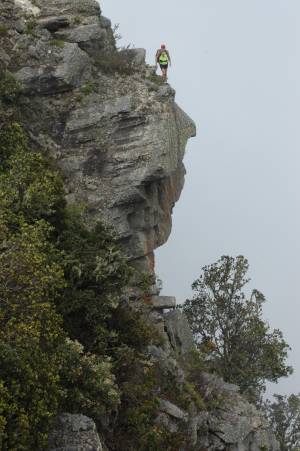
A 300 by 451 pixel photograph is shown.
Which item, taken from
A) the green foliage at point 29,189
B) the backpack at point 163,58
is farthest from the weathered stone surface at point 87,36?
the green foliage at point 29,189

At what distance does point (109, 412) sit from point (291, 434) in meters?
35.4

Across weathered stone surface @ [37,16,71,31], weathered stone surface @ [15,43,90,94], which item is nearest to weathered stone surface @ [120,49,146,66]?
weathered stone surface @ [15,43,90,94]

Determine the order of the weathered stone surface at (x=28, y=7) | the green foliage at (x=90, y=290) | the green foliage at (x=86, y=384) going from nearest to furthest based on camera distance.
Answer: the green foliage at (x=86, y=384) → the green foliage at (x=90, y=290) → the weathered stone surface at (x=28, y=7)

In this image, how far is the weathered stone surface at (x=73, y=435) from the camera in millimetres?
14344

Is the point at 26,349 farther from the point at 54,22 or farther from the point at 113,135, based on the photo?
the point at 54,22

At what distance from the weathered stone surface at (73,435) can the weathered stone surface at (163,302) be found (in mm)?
14434

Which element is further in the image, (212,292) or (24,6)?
(212,292)

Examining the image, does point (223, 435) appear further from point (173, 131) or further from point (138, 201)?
point (173, 131)

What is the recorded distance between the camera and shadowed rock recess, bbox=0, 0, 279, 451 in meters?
28.3

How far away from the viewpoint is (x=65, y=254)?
1919 cm

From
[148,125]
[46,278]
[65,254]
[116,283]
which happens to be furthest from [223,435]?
[148,125]

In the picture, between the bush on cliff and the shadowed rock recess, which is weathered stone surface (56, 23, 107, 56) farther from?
the bush on cliff

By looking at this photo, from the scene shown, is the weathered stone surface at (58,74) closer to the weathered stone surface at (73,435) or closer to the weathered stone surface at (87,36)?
the weathered stone surface at (87,36)

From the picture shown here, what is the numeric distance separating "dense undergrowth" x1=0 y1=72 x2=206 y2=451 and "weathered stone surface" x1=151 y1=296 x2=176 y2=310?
4.60 metres
